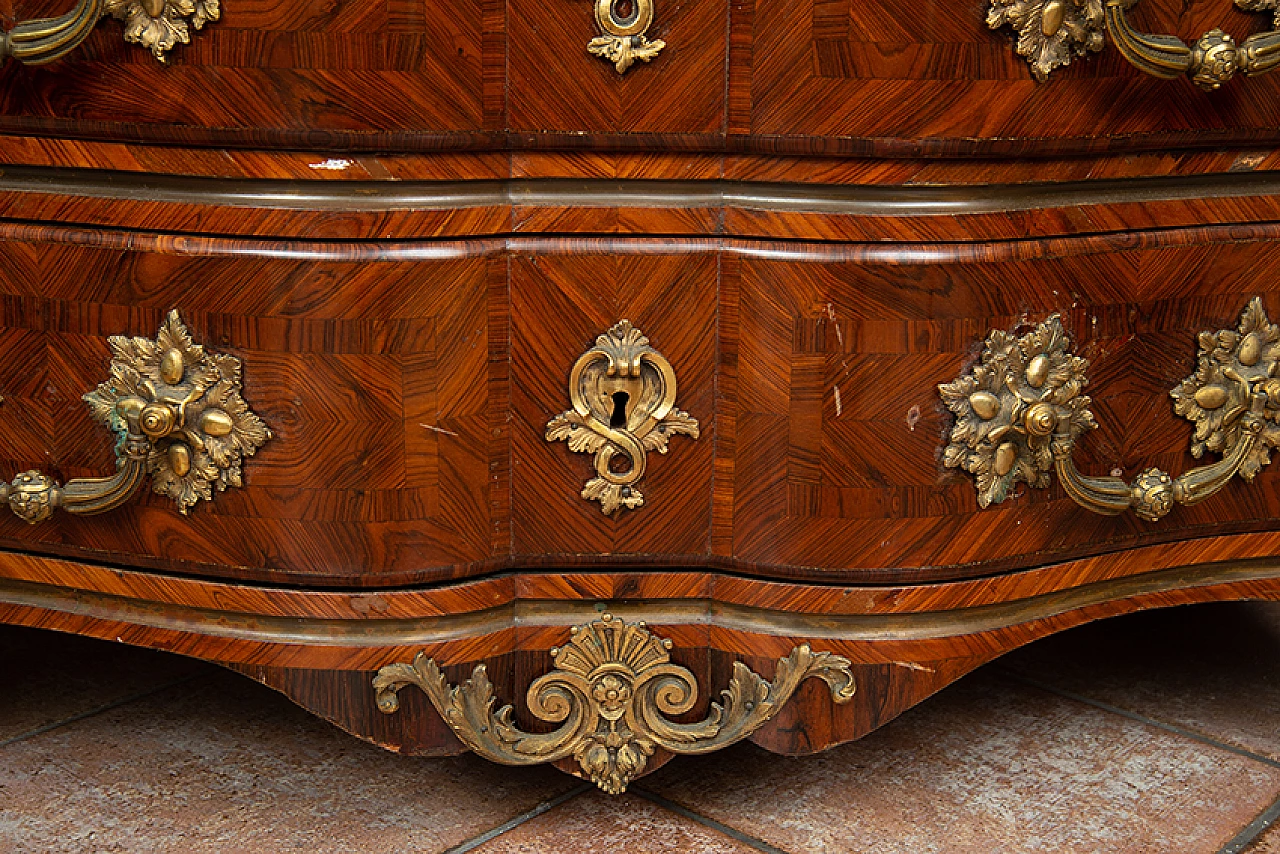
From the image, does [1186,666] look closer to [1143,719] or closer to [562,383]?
[1143,719]

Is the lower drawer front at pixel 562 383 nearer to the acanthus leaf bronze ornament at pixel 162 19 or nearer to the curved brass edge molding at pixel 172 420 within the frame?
the curved brass edge molding at pixel 172 420

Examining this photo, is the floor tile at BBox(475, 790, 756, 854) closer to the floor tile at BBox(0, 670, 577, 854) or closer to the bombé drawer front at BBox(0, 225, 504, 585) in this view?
the floor tile at BBox(0, 670, 577, 854)

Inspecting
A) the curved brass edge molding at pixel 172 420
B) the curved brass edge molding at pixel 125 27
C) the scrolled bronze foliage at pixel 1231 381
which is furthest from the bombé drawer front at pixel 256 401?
the scrolled bronze foliage at pixel 1231 381

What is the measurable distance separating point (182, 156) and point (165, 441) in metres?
0.19

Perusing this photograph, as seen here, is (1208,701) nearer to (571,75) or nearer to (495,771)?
(495,771)

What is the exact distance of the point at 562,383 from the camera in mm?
949

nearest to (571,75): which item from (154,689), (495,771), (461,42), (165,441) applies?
(461,42)

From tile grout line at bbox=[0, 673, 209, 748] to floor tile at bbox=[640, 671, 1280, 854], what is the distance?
1.53 feet

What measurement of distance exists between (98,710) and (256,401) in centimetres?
46

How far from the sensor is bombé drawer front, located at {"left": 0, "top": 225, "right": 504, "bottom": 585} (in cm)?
90

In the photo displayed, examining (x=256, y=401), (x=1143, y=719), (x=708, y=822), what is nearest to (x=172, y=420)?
(x=256, y=401)

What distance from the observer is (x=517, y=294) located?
3.06ft

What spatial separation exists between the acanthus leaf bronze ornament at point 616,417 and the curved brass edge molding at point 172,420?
0.21 metres

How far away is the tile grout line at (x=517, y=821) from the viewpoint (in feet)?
3.32
